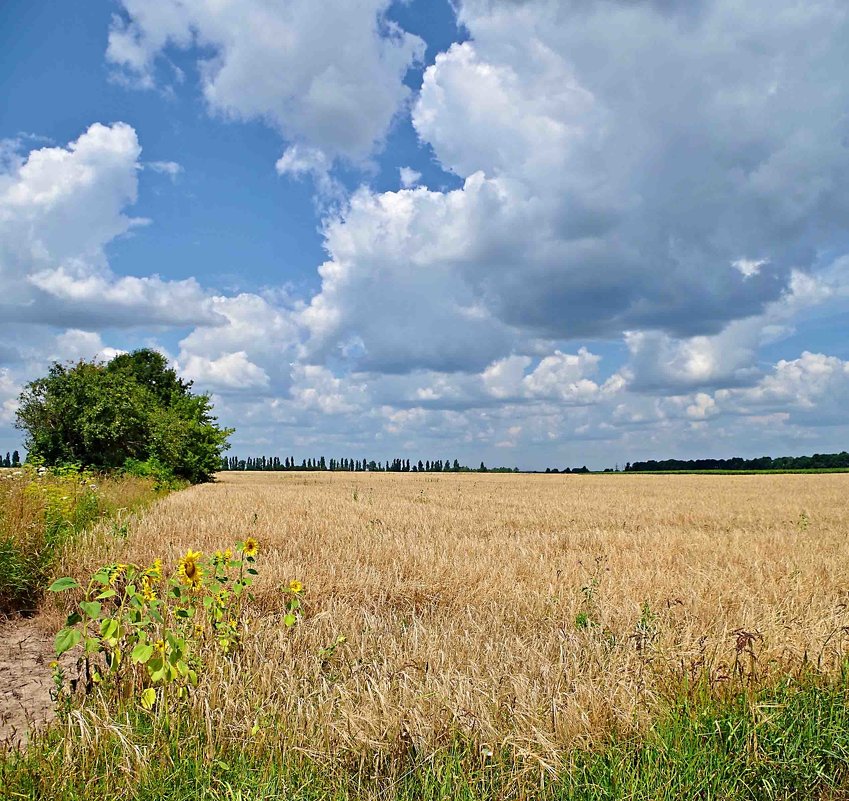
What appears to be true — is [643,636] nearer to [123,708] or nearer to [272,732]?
[272,732]

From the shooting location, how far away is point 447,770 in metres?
2.95

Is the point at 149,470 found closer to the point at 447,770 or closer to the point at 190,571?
the point at 190,571

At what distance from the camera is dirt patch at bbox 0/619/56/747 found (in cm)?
373

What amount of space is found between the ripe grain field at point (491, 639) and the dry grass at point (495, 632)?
0.02 m

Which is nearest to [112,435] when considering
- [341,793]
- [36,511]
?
[36,511]

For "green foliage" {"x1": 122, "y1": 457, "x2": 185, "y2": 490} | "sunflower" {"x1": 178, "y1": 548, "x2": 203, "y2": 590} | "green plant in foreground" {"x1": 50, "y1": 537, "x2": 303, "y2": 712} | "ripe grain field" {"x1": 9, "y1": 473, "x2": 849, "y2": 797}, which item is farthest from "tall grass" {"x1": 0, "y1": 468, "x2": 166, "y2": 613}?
"green foliage" {"x1": 122, "y1": 457, "x2": 185, "y2": 490}

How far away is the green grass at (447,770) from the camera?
2852 millimetres

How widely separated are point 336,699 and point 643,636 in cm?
254

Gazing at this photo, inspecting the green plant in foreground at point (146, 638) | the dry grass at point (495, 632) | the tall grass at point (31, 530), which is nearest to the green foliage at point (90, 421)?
the tall grass at point (31, 530)

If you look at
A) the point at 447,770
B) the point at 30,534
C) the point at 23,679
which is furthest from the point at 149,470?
the point at 447,770

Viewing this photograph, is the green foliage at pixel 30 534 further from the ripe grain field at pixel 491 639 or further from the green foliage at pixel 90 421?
the green foliage at pixel 90 421

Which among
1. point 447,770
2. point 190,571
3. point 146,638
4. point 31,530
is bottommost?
point 447,770

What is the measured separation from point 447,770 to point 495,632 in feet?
7.10

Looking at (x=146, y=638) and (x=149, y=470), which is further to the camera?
(x=149, y=470)
